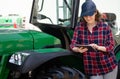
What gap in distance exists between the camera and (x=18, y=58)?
9.71 feet

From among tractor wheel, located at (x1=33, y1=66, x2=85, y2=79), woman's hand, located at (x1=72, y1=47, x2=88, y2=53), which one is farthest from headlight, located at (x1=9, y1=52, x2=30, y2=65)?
woman's hand, located at (x1=72, y1=47, x2=88, y2=53)

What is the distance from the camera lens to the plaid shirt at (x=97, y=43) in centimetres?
314

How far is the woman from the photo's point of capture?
3.13 m

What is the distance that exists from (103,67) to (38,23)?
3.79ft

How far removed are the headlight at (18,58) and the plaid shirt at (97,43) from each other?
557 mm

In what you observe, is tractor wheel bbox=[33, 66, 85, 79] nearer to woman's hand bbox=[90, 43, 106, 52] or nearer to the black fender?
the black fender

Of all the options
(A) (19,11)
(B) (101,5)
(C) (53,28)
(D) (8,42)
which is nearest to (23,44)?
(D) (8,42)

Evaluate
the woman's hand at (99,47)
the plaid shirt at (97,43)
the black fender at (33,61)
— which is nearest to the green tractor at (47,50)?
the black fender at (33,61)

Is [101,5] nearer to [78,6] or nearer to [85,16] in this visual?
[78,6]

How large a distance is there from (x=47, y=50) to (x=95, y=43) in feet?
1.54

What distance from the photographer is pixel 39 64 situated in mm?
2984

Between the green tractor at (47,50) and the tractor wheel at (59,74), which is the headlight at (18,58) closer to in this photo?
the green tractor at (47,50)

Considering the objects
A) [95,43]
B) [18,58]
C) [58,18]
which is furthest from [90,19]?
[18,58]

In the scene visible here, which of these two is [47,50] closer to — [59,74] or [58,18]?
[59,74]
